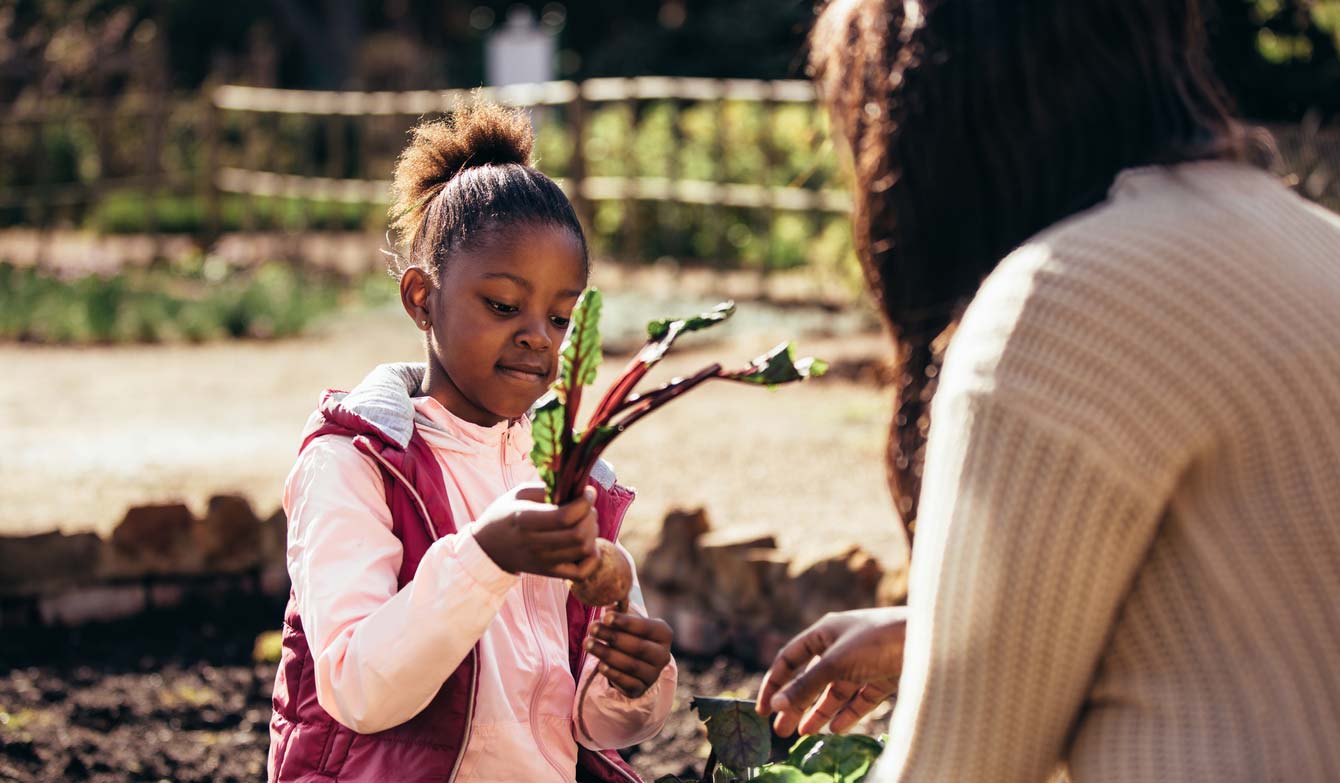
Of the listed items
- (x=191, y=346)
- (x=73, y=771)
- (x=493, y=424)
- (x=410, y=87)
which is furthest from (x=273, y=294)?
(x=493, y=424)

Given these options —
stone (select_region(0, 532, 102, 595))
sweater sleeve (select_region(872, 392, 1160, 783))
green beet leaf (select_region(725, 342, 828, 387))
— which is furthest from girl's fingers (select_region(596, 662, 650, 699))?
stone (select_region(0, 532, 102, 595))

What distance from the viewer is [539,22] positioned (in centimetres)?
2486

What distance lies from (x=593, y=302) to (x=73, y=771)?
231 cm

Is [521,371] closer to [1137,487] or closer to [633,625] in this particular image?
[633,625]

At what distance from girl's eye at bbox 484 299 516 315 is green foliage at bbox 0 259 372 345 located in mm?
8370

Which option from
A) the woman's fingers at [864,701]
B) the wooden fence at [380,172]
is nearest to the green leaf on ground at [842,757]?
the woman's fingers at [864,701]

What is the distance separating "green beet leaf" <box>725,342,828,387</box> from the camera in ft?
5.24

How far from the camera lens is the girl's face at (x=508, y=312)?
2152 mm

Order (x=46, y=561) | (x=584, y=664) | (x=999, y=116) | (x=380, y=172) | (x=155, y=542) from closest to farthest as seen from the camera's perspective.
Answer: (x=999, y=116) → (x=584, y=664) → (x=46, y=561) → (x=155, y=542) → (x=380, y=172)

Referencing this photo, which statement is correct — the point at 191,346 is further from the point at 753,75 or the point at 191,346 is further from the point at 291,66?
the point at 291,66

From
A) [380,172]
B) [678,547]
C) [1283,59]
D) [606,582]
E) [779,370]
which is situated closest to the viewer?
[779,370]

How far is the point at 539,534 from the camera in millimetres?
1643

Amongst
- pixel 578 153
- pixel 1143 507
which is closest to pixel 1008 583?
pixel 1143 507

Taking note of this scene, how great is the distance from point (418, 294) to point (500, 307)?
0.54 ft
